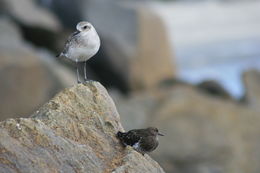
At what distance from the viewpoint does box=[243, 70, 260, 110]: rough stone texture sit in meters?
21.9

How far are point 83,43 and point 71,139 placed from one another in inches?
84.7

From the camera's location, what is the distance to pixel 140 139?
9711 mm

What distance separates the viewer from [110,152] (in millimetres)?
8570

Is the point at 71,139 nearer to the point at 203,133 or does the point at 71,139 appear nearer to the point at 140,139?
the point at 140,139

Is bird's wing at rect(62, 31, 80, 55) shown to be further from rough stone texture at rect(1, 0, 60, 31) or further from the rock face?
rough stone texture at rect(1, 0, 60, 31)

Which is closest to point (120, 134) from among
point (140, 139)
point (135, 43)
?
point (140, 139)

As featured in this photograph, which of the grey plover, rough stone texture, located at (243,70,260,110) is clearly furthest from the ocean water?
the grey plover

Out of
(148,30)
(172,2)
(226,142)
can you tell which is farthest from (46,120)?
(172,2)

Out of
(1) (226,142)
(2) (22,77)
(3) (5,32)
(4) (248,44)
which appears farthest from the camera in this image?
(4) (248,44)

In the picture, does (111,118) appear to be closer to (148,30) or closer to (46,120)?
(46,120)

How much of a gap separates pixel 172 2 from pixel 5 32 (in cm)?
2652

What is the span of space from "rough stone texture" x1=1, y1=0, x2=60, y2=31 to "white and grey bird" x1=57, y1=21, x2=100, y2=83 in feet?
58.6

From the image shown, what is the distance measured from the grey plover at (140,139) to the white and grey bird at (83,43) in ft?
2.95

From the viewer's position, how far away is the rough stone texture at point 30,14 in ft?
94.0
